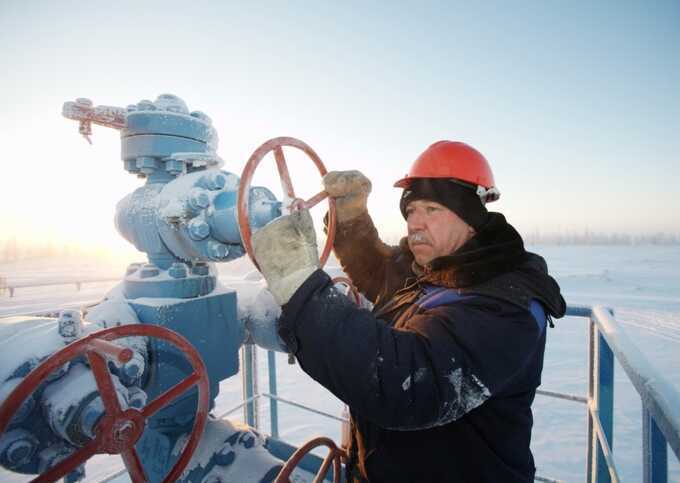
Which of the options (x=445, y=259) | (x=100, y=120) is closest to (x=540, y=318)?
(x=445, y=259)

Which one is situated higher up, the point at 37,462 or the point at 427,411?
the point at 427,411

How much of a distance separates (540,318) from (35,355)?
4.68 ft

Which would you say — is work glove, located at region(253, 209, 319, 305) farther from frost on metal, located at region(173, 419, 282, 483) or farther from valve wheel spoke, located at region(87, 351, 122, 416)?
frost on metal, located at region(173, 419, 282, 483)

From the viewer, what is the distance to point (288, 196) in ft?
4.33

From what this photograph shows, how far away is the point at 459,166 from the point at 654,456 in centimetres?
95

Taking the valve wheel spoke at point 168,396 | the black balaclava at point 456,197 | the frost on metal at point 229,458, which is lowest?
the frost on metal at point 229,458

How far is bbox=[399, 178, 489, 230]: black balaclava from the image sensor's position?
1.25 m

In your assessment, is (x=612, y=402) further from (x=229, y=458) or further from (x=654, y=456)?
(x=229, y=458)

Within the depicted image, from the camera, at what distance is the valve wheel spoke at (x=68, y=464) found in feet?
→ 2.81

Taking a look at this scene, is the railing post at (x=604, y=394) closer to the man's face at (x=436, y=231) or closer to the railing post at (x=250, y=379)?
the man's face at (x=436, y=231)

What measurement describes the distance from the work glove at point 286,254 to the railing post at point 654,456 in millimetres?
873

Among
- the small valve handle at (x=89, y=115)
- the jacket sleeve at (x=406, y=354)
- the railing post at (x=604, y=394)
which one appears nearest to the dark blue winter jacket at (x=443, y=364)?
the jacket sleeve at (x=406, y=354)

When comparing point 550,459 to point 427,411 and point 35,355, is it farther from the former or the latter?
point 35,355

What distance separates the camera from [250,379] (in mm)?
2770
